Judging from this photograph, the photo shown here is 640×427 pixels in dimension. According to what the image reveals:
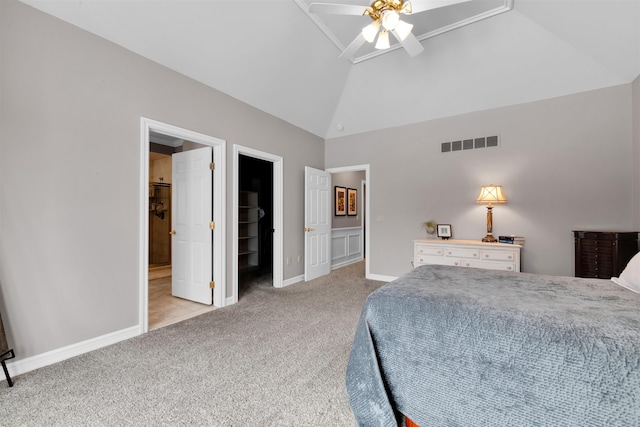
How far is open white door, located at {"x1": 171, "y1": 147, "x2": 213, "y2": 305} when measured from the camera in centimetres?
333

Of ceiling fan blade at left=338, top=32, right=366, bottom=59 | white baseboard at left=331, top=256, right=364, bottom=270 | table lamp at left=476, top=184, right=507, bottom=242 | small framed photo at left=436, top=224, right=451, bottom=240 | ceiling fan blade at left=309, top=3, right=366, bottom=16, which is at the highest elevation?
ceiling fan blade at left=309, top=3, right=366, bottom=16

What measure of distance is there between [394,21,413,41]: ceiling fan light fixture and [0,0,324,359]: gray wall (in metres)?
2.35

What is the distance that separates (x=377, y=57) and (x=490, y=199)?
8.37 feet

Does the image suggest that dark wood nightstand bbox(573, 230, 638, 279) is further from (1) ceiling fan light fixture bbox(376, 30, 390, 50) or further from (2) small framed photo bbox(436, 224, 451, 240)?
(1) ceiling fan light fixture bbox(376, 30, 390, 50)

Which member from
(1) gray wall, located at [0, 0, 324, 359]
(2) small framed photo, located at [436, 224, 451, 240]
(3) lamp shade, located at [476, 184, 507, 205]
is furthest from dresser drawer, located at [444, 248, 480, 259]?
(1) gray wall, located at [0, 0, 324, 359]

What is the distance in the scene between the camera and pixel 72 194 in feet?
7.12

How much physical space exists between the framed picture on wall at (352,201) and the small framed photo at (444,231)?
8.48 ft

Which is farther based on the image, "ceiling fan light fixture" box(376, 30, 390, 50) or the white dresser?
the white dresser

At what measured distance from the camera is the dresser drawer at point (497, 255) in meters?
3.34

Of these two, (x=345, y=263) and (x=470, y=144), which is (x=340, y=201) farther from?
(x=470, y=144)

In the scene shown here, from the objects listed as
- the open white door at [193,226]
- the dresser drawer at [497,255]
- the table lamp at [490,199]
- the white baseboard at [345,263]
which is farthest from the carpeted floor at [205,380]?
the white baseboard at [345,263]

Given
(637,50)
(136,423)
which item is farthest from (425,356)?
(637,50)

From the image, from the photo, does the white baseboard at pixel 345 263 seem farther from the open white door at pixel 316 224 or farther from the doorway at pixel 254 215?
the doorway at pixel 254 215

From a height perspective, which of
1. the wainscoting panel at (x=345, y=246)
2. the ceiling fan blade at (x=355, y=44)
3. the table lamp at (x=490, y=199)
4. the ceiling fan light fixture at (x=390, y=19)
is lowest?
the wainscoting panel at (x=345, y=246)
